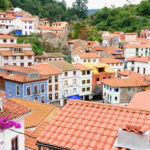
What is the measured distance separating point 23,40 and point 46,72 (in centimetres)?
2625

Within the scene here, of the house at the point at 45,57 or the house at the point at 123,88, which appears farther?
the house at the point at 45,57

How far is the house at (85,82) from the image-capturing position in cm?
4916

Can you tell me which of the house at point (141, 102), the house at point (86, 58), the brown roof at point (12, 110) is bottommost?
the house at point (141, 102)

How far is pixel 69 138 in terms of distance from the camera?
6777 millimetres

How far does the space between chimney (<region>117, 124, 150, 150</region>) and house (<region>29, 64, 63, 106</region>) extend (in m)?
37.6

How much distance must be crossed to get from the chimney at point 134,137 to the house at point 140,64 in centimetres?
5121

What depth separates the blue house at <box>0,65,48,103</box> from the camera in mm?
37469

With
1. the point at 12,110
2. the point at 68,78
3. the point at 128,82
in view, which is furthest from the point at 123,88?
the point at 12,110

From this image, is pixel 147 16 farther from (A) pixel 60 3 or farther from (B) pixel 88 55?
(B) pixel 88 55

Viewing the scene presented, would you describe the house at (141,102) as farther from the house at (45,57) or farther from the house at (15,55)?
the house at (45,57)

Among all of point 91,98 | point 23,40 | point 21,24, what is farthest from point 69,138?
point 21,24

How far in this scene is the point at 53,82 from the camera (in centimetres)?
4469

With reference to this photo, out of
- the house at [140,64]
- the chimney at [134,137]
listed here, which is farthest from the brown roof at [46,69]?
the chimney at [134,137]

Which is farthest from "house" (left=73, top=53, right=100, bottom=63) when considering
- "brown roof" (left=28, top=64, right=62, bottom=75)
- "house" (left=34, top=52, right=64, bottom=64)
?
"brown roof" (left=28, top=64, right=62, bottom=75)
